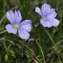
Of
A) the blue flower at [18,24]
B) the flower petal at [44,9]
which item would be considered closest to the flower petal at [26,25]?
the blue flower at [18,24]

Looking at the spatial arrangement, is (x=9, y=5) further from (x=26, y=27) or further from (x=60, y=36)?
(x=26, y=27)

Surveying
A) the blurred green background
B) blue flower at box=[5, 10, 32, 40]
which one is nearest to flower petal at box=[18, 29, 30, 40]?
blue flower at box=[5, 10, 32, 40]

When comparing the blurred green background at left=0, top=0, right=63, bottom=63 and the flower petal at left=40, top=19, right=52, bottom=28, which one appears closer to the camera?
the flower petal at left=40, top=19, right=52, bottom=28

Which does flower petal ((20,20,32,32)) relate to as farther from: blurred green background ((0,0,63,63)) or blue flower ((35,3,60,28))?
blurred green background ((0,0,63,63))

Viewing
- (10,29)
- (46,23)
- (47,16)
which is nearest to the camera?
(10,29)

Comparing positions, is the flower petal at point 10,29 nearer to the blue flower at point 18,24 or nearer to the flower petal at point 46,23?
the blue flower at point 18,24

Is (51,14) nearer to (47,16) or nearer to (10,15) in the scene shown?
(47,16)

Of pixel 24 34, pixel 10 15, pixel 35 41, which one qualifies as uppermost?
pixel 10 15

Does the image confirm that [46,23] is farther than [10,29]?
Yes

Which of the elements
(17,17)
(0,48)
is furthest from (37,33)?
(17,17)

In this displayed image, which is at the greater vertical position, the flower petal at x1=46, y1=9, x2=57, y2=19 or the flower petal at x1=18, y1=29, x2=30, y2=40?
the flower petal at x1=46, y1=9, x2=57, y2=19

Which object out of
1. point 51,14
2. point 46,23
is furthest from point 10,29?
point 51,14
